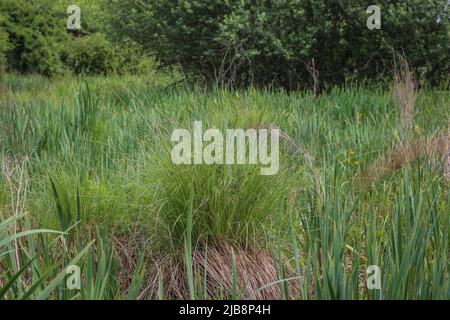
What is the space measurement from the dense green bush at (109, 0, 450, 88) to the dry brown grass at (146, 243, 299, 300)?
464cm

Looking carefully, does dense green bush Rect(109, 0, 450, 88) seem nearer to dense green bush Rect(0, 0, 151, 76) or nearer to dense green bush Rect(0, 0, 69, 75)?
dense green bush Rect(0, 0, 151, 76)

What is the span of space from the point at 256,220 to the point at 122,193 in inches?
25.5

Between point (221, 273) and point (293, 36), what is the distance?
5.28 meters

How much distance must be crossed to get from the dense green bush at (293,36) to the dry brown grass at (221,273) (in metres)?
4.64

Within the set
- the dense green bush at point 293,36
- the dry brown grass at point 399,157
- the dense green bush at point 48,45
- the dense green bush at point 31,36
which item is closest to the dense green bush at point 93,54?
the dense green bush at point 48,45

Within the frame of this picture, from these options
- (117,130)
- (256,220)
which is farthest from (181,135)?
(117,130)

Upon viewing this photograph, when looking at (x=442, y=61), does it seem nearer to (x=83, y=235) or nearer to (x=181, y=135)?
(x=181, y=135)

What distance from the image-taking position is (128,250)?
2996mm

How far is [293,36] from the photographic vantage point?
7.70m

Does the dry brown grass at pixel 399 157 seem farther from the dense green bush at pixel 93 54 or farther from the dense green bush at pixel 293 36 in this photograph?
the dense green bush at pixel 93 54

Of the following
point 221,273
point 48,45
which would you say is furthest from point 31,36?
point 221,273

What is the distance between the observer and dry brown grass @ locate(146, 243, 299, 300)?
2746mm

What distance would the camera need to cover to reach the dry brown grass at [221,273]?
2.75 m

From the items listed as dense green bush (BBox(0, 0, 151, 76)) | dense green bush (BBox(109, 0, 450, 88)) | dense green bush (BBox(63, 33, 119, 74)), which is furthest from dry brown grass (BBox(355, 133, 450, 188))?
dense green bush (BBox(63, 33, 119, 74))
